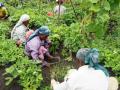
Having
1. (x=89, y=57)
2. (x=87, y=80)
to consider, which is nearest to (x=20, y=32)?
(x=89, y=57)

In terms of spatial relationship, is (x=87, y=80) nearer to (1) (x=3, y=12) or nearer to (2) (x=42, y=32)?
(2) (x=42, y=32)

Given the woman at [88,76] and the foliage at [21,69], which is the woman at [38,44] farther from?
the woman at [88,76]

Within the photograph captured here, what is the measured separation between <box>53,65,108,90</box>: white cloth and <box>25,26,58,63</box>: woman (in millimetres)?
2630

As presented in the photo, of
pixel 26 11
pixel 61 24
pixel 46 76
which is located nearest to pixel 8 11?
pixel 26 11

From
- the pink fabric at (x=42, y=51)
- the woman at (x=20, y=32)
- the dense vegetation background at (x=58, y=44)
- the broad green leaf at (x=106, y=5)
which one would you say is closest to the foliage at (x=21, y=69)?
the dense vegetation background at (x=58, y=44)

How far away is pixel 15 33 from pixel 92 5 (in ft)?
17.3

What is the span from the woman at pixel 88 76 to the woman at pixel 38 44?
8.32 feet

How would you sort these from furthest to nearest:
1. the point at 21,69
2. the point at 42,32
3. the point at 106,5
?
the point at 42,32 < the point at 21,69 < the point at 106,5

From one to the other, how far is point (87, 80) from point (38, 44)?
9.55 feet

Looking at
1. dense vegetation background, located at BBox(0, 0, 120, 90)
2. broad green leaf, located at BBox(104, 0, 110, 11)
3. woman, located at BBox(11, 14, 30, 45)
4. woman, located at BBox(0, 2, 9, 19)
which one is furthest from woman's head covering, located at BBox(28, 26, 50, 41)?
broad green leaf, located at BBox(104, 0, 110, 11)

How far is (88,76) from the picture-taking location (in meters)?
4.48

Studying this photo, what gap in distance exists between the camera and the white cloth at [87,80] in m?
4.46

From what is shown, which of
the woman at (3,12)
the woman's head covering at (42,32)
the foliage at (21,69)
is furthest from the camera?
the woman at (3,12)

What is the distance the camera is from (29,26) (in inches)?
351
